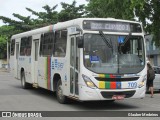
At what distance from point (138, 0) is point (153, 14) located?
8.44ft

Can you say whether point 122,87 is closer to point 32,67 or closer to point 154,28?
point 32,67

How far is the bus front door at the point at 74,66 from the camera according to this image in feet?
42.6

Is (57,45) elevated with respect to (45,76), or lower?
elevated

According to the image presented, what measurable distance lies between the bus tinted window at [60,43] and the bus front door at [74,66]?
0.69 meters

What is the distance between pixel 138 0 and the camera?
19.9 m

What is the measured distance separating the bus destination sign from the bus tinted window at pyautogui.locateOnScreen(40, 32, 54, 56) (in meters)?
3.09

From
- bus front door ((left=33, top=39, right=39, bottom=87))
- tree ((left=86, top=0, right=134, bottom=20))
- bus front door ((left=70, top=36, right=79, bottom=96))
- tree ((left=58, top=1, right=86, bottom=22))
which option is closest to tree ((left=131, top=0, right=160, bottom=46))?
tree ((left=86, top=0, right=134, bottom=20))

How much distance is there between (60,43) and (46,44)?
188 centimetres

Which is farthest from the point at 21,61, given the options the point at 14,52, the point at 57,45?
the point at 57,45

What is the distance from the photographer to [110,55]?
12.8 m

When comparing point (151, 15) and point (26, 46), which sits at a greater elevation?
point (151, 15)

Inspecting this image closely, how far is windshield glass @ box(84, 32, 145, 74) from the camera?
12.6 m

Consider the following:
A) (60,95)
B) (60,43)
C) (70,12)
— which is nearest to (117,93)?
(60,95)

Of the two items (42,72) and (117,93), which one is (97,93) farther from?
(42,72)
